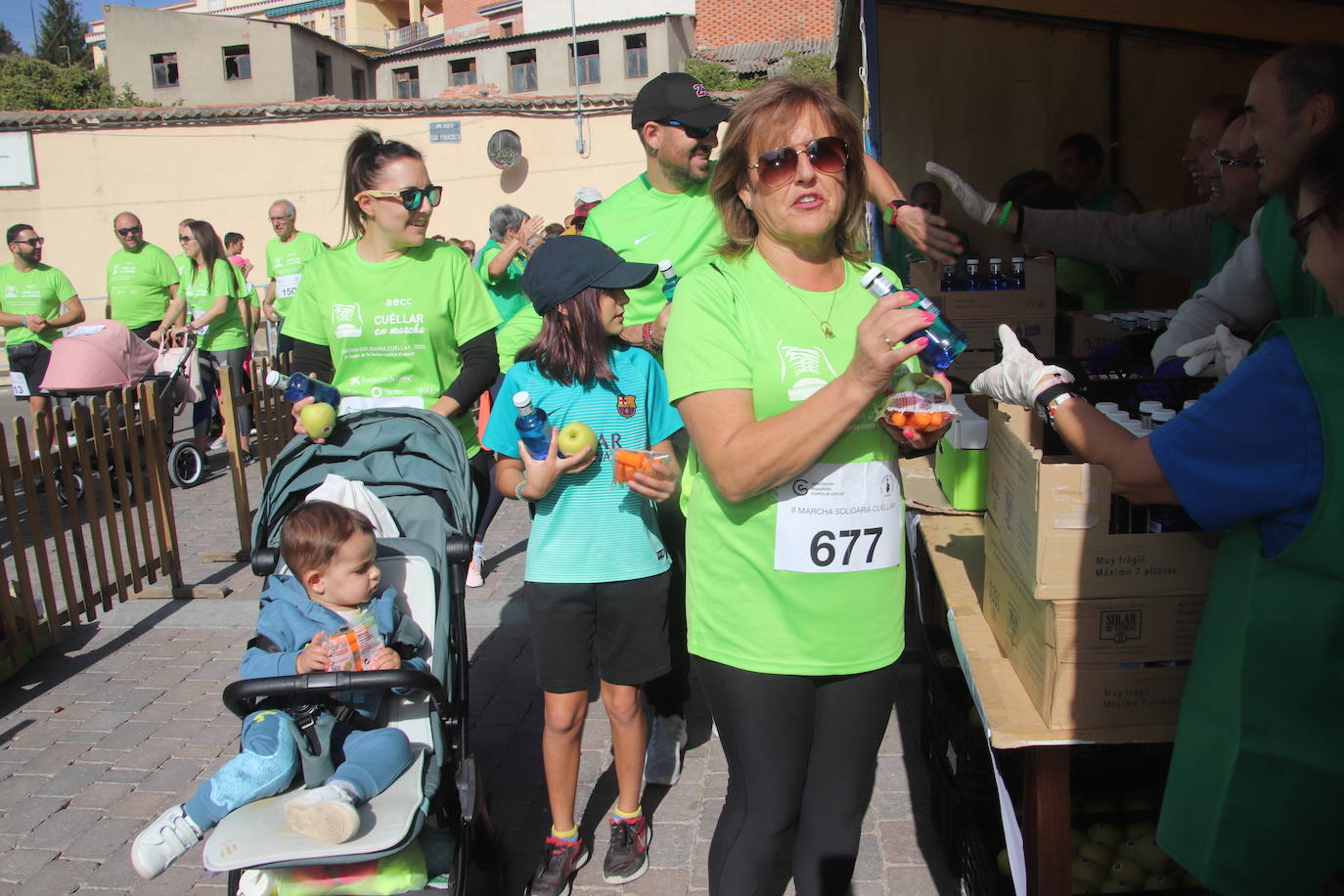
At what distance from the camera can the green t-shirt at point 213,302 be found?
964 centimetres

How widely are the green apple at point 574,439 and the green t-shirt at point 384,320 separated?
988 mm

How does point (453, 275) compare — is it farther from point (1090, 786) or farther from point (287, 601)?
point (1090, 786)

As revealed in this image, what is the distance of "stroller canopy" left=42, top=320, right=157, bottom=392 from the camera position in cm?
790

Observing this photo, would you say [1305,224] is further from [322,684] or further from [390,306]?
[390,306]

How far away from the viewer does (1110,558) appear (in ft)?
7.05

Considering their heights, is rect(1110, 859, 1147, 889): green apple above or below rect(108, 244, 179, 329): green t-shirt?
below

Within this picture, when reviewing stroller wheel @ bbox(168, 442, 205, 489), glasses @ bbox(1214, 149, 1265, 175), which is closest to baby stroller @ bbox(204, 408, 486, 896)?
glasses @ bbox(1214, 149, 1265, 175)

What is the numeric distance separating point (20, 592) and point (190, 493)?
4037 millimetres

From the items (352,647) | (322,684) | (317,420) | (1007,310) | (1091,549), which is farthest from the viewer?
(1007,310)

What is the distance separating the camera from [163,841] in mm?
2395

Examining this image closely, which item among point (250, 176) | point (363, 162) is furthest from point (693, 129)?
point (250, 176)

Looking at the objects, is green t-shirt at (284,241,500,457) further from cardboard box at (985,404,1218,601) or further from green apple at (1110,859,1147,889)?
green apple at (1110,859,1147,889)

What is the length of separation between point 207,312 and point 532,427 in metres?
7.89

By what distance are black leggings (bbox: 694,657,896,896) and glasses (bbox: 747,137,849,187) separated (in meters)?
1.08
